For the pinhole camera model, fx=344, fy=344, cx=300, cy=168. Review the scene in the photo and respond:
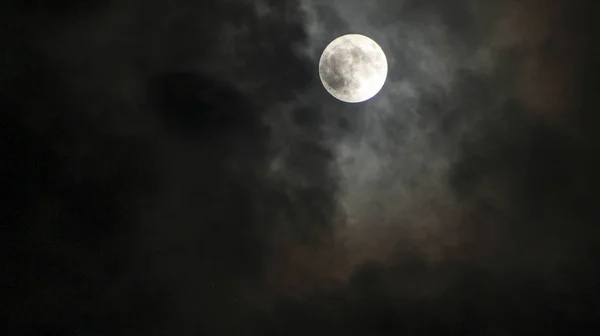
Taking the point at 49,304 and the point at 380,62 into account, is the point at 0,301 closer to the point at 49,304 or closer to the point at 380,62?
the point at 49,304

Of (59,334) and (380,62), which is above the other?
(380,62)

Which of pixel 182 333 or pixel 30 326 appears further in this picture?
pixel 182 333

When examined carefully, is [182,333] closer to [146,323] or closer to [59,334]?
[146,323]

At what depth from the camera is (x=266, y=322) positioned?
816 inches

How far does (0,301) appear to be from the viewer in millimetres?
18406

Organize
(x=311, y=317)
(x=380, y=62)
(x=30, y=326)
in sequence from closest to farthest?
(x=380, y=62), (x=30, y=326), (x=311, y=317)

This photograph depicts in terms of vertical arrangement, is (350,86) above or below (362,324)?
above

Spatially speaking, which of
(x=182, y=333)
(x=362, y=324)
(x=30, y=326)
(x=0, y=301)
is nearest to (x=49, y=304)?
(x=30, y=326)

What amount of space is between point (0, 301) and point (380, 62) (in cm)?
2313

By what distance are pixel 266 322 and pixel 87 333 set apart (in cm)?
972

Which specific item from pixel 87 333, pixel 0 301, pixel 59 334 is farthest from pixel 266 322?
pixel 0 301

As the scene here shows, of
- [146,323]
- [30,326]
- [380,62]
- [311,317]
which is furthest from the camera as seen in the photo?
[311,317]

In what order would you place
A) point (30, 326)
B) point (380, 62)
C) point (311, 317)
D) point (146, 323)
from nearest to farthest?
1. point (380, 62)
2. point (30, 326)
3. point (146, 323)
4. point (311, 317)

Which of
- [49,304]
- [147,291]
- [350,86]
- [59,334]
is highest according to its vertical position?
[350,86]
